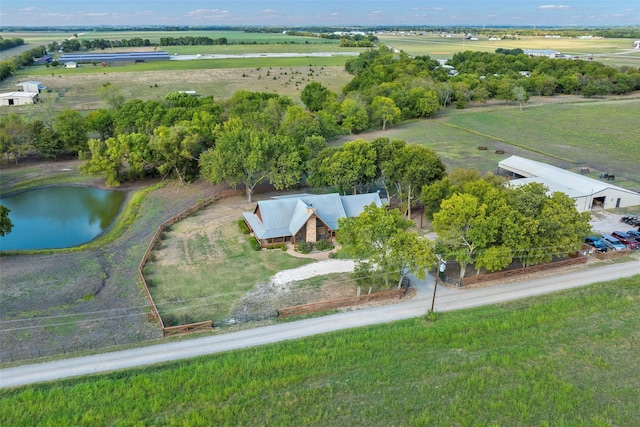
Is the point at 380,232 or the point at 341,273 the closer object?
the point at 380,232

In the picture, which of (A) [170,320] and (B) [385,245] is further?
(B) [385,245]

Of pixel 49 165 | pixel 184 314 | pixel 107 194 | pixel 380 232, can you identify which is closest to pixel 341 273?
pixel 380 232

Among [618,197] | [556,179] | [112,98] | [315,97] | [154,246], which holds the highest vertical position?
[112,98]

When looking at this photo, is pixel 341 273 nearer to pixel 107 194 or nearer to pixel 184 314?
pixel 184 314

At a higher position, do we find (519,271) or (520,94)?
(520,94)

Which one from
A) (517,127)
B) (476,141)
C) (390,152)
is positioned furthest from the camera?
(517,127)

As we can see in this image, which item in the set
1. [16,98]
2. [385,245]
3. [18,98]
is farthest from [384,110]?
[16,98]

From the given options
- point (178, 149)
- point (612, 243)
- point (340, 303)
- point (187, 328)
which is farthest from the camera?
point (178, 149)

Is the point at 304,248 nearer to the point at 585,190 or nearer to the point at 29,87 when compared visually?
the point at 585,190
